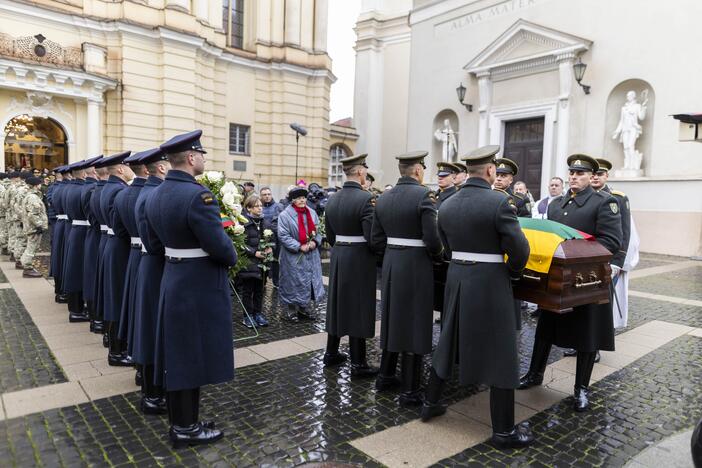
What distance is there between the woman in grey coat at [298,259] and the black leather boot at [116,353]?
251 cm

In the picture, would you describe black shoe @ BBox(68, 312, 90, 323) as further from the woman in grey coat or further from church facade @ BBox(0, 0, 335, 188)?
church facade @ BBox(0, 0, 335, 188)

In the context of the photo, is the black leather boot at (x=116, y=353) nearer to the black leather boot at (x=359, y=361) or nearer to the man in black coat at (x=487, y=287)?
the black leather boot at (x=359, y=361)

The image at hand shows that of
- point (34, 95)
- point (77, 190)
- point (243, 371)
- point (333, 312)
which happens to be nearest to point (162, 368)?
point (243, 371)

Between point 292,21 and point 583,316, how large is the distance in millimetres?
23383

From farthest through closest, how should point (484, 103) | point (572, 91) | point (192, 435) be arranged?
point (484, 103) < point (572, 91) < point (192, 435)

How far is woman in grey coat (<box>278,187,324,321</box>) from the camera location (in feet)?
23.5

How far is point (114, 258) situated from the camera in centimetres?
500

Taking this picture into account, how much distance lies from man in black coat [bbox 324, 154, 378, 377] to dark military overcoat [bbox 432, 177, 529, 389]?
1.30 metres

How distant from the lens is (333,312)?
5.10 meters

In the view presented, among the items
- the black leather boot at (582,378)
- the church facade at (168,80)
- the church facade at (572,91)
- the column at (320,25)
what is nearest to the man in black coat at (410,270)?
the black leather boot at (582,378)

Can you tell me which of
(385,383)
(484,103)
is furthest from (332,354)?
(484,103)

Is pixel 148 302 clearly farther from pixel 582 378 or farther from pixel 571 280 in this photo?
pixel 582 378

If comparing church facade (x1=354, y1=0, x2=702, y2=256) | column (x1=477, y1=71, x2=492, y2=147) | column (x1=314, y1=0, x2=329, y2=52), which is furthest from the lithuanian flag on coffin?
column (x1=314, y1=0, x2=329, y2=52)

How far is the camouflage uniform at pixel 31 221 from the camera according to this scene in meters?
9.68
